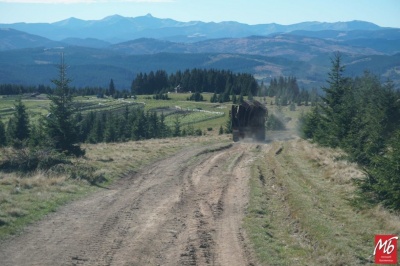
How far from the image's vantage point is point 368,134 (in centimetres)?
2456

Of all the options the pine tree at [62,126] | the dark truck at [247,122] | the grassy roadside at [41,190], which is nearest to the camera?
the grassy roadside at [41,190]

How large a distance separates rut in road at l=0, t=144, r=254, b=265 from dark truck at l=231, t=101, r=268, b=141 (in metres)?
23.2

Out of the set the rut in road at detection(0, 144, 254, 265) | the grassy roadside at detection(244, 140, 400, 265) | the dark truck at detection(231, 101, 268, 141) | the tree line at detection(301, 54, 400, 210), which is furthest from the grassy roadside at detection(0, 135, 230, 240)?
the dark truck at detection(231, 101, 268, 141)

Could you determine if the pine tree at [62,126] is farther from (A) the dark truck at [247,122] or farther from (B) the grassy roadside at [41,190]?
(A) the dark truck at [247,122]

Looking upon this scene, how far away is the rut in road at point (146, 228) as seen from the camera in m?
11.4

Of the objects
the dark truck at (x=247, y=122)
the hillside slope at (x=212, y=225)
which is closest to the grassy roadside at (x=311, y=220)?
the hillside slope at (x=212, y=225)

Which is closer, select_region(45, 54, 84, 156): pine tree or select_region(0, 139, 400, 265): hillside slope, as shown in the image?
select_region(0, 139, 400, 265): hillside slope

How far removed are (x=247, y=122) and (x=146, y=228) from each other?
3248cm

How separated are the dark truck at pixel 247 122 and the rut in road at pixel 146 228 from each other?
76.2 ft

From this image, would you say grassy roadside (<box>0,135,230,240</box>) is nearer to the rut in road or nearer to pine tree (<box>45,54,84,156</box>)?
the rut in road

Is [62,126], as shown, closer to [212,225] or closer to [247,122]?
[212,225]

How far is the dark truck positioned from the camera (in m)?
45.2

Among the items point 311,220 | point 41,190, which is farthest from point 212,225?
point 41,190

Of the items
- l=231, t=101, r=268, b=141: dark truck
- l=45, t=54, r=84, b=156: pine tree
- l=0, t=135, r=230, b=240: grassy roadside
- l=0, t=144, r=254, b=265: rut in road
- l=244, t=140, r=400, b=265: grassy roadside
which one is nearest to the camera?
l=0, t=144, r=254, b=265: rut in road
